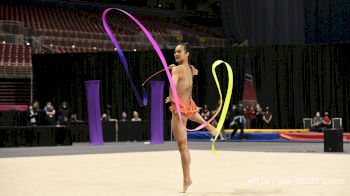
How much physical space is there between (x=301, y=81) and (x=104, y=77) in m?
7.83

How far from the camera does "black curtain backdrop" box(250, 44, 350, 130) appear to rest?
72.8 ft

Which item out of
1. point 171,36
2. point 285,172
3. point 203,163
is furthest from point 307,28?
point 285,172

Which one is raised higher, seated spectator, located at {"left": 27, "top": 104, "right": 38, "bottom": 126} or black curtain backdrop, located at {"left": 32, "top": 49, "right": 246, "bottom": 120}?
black curtain backdrop, located at {"left": 32, "top": 49, "right": 246, "bottom": 120}

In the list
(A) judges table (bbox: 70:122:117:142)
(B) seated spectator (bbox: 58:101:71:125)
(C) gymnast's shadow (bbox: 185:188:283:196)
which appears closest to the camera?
(C) gymnast's shadow (bbox: 185:188:283:196)

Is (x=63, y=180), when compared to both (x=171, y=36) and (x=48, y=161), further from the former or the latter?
(x=171, y=36)

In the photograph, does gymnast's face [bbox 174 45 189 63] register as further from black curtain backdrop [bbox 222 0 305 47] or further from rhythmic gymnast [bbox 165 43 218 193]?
black curtain backdrop [bbox 222 0 305 47]

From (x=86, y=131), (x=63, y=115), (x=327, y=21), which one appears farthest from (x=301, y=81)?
(x=63, y=115)

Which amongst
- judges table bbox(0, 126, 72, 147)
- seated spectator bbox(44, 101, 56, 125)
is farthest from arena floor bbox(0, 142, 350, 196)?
seated spectator bbox(44, 101, 56, 125)

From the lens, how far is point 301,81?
23031 mm

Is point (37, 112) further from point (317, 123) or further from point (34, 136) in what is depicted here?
point (317, 123)

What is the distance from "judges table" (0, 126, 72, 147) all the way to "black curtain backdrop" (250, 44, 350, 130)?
8549mm

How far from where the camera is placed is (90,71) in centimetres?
2541

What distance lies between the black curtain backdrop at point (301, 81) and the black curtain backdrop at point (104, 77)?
180 cm

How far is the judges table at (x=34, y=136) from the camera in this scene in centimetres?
1741
